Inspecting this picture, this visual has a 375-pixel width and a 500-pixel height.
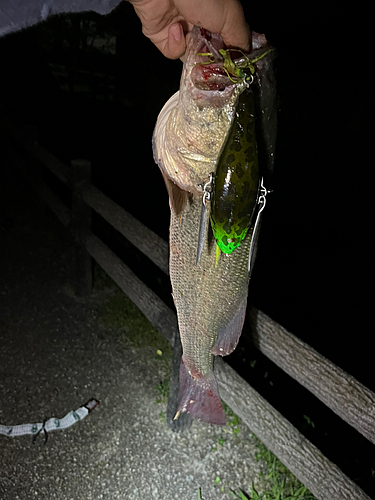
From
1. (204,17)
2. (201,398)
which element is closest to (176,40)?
(204,17)

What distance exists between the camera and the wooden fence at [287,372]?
1781 millimetres

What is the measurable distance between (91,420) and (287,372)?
1460 millimetres

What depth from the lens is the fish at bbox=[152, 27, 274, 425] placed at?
3.10 feet

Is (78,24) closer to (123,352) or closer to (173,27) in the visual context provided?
(123,352)

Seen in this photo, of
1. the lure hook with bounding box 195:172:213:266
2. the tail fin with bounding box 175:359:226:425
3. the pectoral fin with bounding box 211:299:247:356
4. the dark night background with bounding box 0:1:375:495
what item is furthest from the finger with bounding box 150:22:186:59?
the dark night background with bounding box 0:1:375:495

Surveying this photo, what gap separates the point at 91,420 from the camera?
2.72 metres

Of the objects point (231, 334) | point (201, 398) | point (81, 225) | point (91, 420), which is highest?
point (231, 334)

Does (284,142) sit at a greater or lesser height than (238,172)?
lesser

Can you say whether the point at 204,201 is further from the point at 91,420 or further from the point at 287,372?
the point at 91,420

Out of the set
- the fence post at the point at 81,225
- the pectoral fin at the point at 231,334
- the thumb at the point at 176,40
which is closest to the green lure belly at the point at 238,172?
the thumb at the point at 176,40

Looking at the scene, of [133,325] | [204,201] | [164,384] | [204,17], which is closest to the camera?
[204,17]

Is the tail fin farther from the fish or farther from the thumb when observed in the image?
the thumb

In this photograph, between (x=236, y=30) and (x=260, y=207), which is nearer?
(x=236, y=30)

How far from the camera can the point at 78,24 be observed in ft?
20.8
